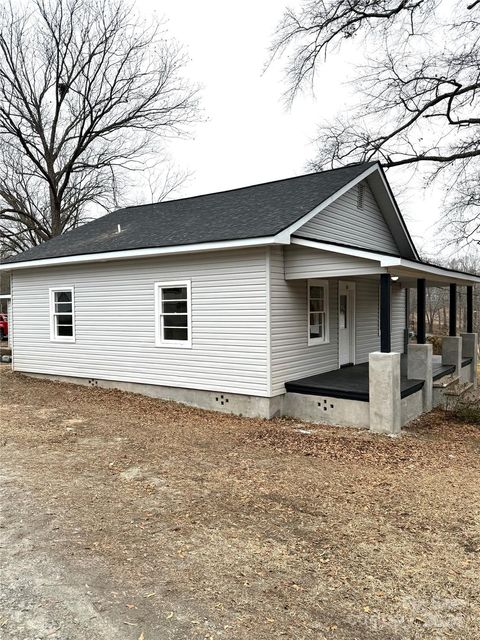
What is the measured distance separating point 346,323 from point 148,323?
4717mm

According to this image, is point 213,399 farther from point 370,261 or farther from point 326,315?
point 370,261

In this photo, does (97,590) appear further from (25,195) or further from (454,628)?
(25,195)

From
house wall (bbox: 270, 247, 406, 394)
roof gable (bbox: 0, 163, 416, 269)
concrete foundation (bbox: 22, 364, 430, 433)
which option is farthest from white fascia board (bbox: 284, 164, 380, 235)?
concrete foundation (bbox: 22, 364, 430, 433)

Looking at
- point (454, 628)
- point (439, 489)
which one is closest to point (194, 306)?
point (439, 489)

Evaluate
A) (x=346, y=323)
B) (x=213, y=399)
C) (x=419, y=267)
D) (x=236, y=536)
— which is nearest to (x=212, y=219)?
(x=213, y=399)

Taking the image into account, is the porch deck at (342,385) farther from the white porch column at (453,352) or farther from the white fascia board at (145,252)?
the white fascia board at (145,252)

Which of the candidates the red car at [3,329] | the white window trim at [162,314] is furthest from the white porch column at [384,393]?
the red car at [3,329]

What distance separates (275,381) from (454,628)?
571cm

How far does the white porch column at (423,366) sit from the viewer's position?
9.52 metres

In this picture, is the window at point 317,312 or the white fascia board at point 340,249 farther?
the window at point 317,312

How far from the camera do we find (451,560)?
363cm

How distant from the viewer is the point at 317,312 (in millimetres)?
9961

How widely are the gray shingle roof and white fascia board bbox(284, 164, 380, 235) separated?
74 millimetres

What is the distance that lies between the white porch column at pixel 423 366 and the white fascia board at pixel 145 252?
377cm
